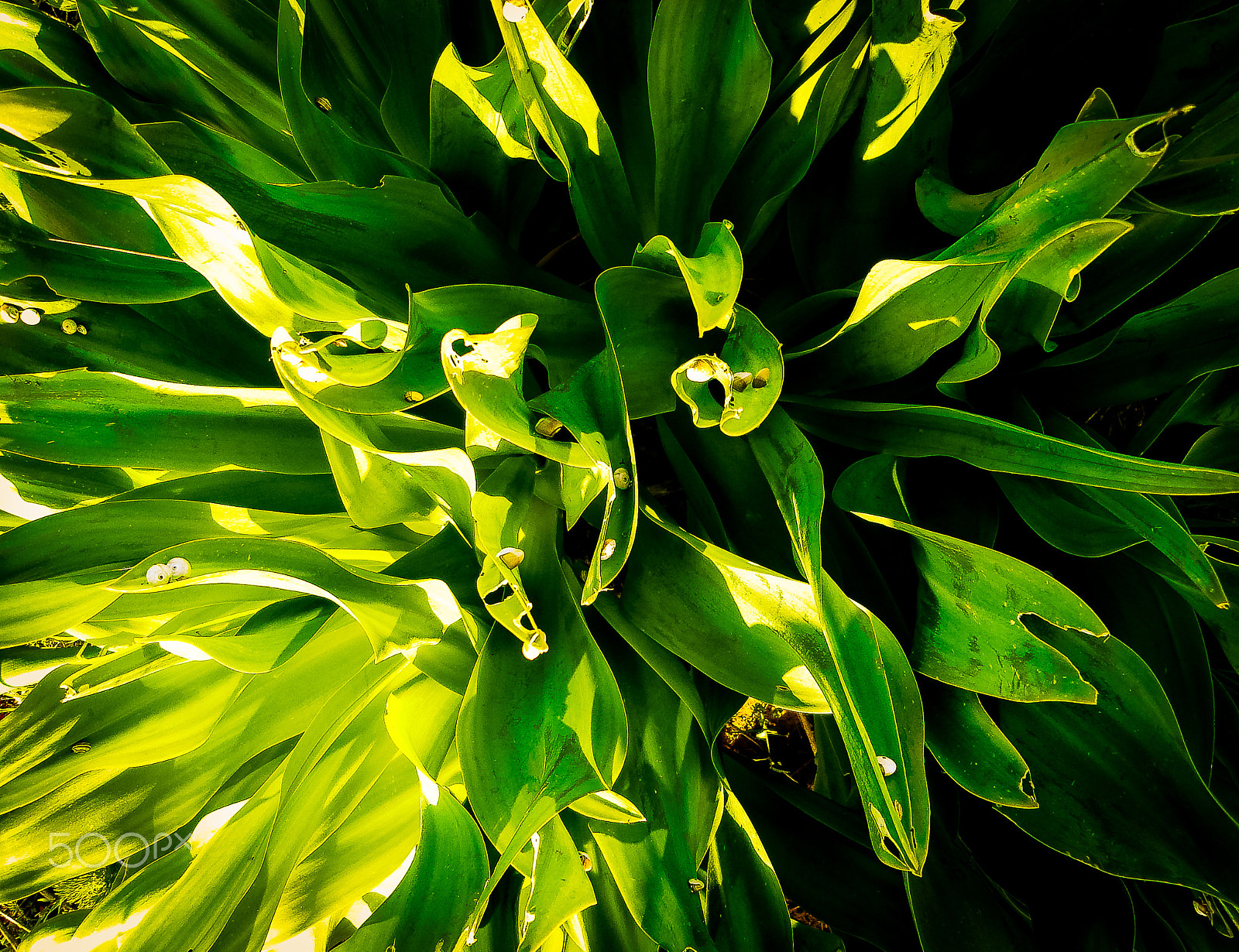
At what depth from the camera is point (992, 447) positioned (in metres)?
0.40

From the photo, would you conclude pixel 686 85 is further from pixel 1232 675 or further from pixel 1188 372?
pixel 1232 675

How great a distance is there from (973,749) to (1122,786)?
0.11 m

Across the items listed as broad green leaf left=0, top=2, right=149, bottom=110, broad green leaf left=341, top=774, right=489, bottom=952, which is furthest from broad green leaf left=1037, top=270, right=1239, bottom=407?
broad green leaf left=0, top=2, right=149, bottom=110

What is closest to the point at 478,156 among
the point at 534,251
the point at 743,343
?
the point at 534,251

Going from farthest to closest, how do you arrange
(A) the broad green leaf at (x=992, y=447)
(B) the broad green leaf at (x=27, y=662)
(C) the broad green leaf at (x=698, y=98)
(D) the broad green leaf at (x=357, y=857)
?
1. (B) the broad green leaf at (x=27, y=662)
2. (D) the broad green leaf at (x=357, y=857)
3. (C) the broad green leaf at (x=698, y=98)
4. (A) the broad green leaf at (x=992, y=447)

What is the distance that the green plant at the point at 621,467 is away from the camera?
15.8 inches

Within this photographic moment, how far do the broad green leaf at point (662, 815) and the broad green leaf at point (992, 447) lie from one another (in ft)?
0.80

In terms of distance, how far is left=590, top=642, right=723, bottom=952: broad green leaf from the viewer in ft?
1.61

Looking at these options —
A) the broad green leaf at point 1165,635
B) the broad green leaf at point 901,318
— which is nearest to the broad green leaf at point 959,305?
the broad green leaf at point 901,318

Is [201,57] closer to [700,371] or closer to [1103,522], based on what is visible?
[700,371]

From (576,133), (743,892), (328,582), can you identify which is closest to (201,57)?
(576,133)

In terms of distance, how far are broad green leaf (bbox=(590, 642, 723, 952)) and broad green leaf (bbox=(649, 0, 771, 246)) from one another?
359 millimetres

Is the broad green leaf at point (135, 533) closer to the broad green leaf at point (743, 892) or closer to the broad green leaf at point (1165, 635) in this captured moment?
the broad green leaf at point (743, 892)

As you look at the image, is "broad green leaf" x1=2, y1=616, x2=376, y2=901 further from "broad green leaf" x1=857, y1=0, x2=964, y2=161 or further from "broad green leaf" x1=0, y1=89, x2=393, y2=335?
"broad green leaf" x1=857, y1=0, x2=964, y2=161
